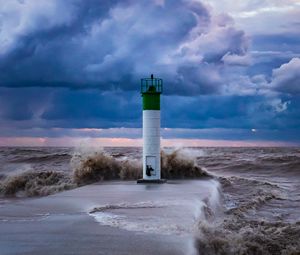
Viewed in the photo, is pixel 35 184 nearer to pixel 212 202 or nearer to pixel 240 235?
pixel 212 202

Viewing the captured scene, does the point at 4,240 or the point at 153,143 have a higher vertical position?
the point at 153,143

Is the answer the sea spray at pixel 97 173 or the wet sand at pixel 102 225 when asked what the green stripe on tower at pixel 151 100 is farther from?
the wet sand at pixel 102 225

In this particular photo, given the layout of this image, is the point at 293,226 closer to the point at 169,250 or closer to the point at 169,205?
the point at 169,205

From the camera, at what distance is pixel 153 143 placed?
16094 mm

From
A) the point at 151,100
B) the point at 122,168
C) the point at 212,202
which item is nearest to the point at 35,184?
the point at 122,168

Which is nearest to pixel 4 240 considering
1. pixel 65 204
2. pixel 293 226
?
pixel 65 204

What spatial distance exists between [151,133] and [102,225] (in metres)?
8.65

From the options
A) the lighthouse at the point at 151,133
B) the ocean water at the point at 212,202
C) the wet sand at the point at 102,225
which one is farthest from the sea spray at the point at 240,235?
the lighthouse at the point at 151,133

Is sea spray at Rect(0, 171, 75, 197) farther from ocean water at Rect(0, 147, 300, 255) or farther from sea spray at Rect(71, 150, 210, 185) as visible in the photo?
sea spray at Rect(71, 150, 210, 185)

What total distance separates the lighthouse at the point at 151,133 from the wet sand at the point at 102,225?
14.4 ft

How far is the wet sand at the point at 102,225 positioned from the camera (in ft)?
19.9

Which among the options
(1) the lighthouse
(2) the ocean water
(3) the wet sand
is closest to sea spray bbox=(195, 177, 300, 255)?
(2) the ocean water

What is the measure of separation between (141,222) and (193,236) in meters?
1.20

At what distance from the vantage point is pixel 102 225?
7500 mm
